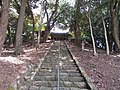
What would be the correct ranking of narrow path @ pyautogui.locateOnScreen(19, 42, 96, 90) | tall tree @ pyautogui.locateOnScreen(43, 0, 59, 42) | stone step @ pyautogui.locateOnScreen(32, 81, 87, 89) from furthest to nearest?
tall tree @ pyautogui.locateOnScreen(43, 0, 59, 42), stone step @ pyautogui.locateOnScreen(32, 81, 87, 89), narrow path @ pyautogui.locateOnScreen(19, 42, 96, 90)

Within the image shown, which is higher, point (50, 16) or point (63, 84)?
point (50, 16)

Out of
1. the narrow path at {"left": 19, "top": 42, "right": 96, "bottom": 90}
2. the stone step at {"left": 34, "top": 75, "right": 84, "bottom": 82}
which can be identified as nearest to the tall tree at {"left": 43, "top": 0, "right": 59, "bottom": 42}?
the narrow path at {"left": 19, "top": 42, "right": 96, "bottom": 90}

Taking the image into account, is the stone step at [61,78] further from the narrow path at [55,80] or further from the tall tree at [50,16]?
the tall tree at [50,16]

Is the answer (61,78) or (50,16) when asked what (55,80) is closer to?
(61,78)

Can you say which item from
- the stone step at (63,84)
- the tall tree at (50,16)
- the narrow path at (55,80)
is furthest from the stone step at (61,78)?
the tall tree at (50,16)

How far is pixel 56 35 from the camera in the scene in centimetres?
3672

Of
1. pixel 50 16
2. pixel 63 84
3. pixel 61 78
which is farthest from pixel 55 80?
pixel 50 16

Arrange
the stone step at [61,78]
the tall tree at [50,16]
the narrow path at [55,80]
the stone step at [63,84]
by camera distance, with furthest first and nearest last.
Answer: the tall tree at [50,16], the stone step at [61,78], the stone step at [63,84], the narrow path at [55,80]

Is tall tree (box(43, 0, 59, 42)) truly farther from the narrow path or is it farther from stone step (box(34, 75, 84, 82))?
stone step (box(34, 75, 84, 82))

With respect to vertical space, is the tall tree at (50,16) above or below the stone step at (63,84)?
above

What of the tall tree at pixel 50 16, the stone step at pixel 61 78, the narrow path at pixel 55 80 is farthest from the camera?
the tall tree at pixel 50 16

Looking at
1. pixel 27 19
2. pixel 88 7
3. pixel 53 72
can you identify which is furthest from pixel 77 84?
pixel 27 19

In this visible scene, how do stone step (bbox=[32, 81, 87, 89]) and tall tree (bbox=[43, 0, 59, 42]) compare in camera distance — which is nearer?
stone step (bbox=[32, 81, 87, 89])

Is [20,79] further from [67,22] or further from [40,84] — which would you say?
[67,22]
